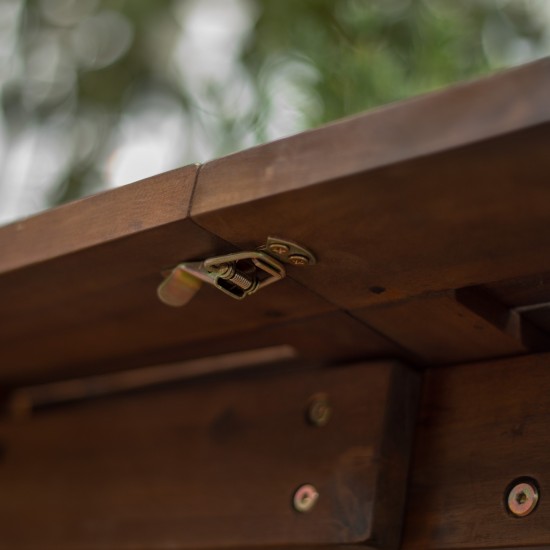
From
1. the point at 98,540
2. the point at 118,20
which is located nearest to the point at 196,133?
the point at 118,20

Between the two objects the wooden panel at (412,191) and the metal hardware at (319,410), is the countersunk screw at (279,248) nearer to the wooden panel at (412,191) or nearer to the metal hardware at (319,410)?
the wooden panel at (412,191)

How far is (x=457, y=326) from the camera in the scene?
88 centimetres

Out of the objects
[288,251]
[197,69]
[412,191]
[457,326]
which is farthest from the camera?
[197,69]

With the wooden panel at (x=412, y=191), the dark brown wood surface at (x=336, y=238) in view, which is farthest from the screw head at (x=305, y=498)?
the wooden panel at (x=412, y=191)

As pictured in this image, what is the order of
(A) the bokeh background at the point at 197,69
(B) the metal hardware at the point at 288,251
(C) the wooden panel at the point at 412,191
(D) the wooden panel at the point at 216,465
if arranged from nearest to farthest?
(C) the wooden panel at the point at 412,191 → (B) the metal hardware at the point at 288,251 → (D) the wooden panel at the point at 216,465 → (A) the bokeh background at the point at 197,69

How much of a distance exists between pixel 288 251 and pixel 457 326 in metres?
0.19

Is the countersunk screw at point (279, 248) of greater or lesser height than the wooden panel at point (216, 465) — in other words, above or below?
above

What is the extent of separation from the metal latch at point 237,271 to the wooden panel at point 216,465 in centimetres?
21

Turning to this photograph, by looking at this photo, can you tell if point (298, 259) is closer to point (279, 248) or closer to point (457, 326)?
point (279, 248)

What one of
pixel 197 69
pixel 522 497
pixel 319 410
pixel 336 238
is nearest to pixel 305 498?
pixel 319 410

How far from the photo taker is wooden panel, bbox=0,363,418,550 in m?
0.94

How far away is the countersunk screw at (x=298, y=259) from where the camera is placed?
78 cm

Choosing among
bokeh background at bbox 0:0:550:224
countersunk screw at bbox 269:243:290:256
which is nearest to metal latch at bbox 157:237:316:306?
countersunk screw at bbox 269:243:290:256

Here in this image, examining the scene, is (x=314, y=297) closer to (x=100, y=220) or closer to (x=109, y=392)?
(x=100, y=220)
